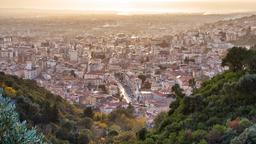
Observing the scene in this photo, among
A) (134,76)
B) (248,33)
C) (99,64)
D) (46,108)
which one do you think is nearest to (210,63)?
(134,76)

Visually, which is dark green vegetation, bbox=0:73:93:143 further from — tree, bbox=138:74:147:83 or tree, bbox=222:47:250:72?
tree, bbox=138:74:147:83

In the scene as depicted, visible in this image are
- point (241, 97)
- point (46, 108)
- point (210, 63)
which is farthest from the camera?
point (210, 63)

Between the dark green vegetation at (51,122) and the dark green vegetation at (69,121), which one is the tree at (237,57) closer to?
the dark green vegetation at (69,121)

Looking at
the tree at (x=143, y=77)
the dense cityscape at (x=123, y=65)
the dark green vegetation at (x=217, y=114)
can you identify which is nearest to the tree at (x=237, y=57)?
the dark green vegetation at (x=217, y=114)

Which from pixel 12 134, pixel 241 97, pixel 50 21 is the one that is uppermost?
pixel 12 134

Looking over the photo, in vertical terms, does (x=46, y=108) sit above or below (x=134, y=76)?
above

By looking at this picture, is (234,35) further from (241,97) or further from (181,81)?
(241,97)

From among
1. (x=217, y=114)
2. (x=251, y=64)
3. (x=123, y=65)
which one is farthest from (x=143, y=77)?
(x=217, y=114)

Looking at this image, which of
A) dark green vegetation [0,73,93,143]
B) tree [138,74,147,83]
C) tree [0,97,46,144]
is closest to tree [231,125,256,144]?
tree [0,97,46,144]
